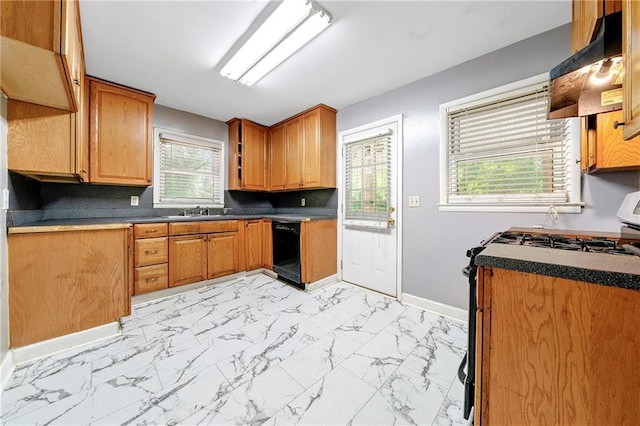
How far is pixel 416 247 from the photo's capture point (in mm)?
2436

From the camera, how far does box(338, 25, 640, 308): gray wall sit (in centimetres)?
161

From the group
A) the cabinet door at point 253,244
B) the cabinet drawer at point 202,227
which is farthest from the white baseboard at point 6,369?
the cabinet door at point 253,244

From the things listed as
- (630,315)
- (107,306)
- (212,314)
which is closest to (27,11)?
(107,306)

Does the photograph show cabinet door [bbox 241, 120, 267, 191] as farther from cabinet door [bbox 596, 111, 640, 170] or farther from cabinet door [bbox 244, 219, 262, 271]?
cabinet door [bbox 596, 111, 640, 170]

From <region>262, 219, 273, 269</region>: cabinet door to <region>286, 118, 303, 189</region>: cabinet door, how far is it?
68 centimetres

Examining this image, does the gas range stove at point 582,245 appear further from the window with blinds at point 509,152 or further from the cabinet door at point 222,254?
the cabinet door at point 222,254

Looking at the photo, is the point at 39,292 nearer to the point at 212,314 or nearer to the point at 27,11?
the point at 212,314

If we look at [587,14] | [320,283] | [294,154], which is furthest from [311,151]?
[587,14]

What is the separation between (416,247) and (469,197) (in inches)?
27.4

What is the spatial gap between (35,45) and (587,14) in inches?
104

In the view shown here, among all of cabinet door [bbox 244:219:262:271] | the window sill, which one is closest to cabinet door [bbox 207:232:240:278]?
cabinet door [bbox 244:219:262:271]

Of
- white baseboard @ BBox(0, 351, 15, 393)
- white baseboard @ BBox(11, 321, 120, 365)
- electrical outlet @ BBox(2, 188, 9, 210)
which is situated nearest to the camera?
white baseboard @ BBox(0, 351, 15, 393)

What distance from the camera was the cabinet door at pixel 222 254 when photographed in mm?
2965

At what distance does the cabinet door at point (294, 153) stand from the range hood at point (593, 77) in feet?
8.55
